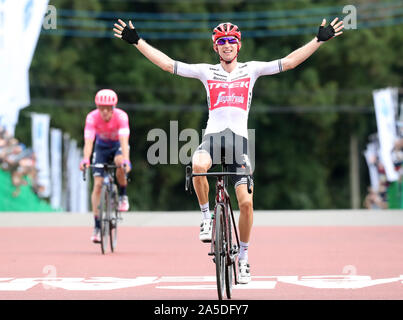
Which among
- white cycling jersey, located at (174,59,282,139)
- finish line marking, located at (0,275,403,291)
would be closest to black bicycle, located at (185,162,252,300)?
white cycling jersey, located at (174,59,282,139)

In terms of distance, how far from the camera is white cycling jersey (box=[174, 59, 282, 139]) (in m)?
11.2

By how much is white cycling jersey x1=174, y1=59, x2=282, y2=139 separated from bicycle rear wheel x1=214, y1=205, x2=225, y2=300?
103 centimetres

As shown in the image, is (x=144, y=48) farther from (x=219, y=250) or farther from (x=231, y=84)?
(x=219, y=250)

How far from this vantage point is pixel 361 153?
230ft

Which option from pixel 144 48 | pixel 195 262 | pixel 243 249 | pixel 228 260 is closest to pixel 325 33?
pixel 144 48

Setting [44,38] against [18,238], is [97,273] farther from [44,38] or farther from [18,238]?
[44,38]

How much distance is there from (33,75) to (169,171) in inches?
311

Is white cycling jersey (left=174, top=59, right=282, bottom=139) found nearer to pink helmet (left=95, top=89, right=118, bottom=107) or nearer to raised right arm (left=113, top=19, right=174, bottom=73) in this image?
raised right arm (left=113, top=19, right=174, bottom=73)

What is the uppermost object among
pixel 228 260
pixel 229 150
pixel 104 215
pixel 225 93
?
pixel 225 93

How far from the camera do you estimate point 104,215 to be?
16.5 metres

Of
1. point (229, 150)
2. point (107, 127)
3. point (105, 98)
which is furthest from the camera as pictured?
point (107, 127)

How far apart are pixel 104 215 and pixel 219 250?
21.1ft

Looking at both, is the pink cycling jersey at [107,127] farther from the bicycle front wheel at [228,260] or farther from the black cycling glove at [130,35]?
the bicycle front wheel at [228,260]
